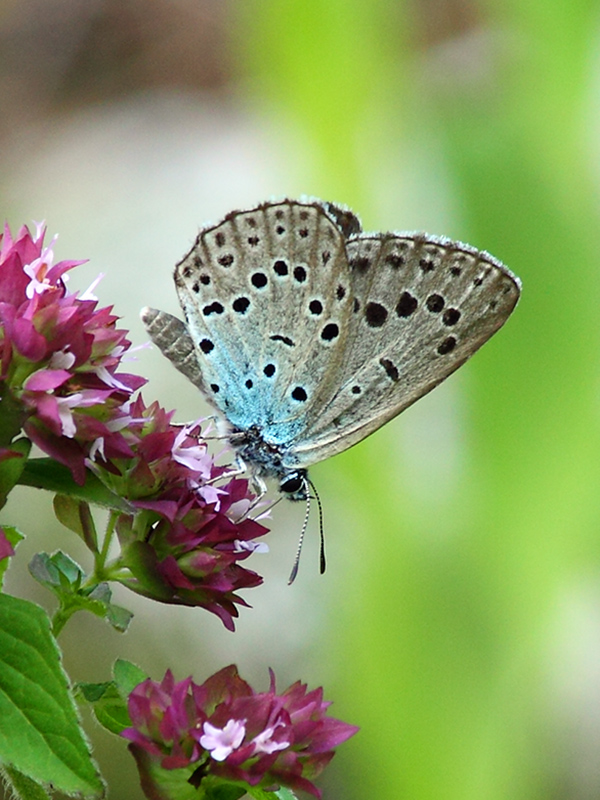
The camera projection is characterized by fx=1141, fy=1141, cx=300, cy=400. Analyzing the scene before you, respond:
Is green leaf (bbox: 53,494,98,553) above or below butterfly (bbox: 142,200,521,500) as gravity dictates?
below

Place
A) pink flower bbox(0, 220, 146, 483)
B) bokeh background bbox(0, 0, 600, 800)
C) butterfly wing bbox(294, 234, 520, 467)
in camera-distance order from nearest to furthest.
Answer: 1. pink flower bbox(0, 220, 146, 483)
2. butterfly wing bbox(294, 234, 520, 467)
3. bokeh background bbox(0, 0, 600, 800)

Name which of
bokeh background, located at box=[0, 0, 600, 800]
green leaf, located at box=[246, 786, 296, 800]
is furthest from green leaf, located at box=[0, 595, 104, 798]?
bokeh background, located at box=[0, 0, 600, 800]

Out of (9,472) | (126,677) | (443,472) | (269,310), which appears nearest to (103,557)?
(126,677)

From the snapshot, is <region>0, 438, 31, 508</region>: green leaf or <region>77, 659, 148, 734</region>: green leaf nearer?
<region>0, 438, 31, 508</region>: green leaf

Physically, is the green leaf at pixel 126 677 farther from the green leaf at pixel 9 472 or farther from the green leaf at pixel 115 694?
the green leaf at pixel 9 472

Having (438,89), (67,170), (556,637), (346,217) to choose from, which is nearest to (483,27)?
(438,89)

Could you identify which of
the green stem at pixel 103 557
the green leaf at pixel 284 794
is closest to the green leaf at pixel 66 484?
the green stem at pixel 103 557

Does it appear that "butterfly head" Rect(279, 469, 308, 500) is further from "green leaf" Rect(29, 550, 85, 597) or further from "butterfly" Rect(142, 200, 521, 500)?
"green leaf" Rect(29, 550, 85, 597)
